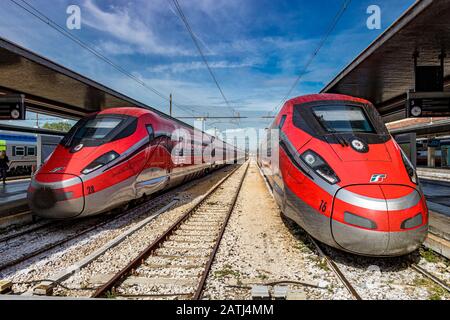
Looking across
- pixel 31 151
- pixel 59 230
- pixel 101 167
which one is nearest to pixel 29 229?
pixel 59 230

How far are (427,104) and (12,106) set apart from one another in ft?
39.0

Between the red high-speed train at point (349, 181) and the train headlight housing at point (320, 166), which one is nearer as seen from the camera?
the red high-speed train at point (349, 181)

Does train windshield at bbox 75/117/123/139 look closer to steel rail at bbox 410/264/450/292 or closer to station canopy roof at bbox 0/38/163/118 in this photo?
station canopy roof at bbox 0/38/163/118

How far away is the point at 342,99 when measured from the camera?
572 centimetres

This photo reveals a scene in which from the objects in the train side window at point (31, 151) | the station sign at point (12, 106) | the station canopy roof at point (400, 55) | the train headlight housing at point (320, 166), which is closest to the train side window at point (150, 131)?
the station sign at point (12, 106)

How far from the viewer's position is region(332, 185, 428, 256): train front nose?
12.2 ft

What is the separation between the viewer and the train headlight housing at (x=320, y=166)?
4.23m

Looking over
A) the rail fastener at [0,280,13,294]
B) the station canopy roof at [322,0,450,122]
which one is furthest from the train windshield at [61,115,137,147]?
the station canopy roof at [322,0,450,122]

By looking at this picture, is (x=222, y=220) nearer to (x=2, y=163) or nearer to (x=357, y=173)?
(x=357, y=173)

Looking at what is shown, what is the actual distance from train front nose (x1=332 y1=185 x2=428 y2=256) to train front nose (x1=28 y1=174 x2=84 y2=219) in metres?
4.87

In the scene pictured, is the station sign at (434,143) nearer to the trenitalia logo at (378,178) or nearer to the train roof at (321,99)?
the train roof at (321,99)

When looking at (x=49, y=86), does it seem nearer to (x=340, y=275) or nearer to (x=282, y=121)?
(x=282, y=121)

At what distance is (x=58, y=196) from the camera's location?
5.80 meters

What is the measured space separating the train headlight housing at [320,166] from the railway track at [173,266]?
219 centimetres
